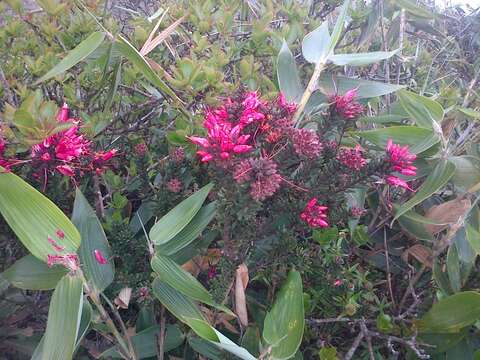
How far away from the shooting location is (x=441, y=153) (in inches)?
41.6

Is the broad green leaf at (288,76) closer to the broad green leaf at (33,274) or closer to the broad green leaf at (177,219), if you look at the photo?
the broad green leaf at (177,219)

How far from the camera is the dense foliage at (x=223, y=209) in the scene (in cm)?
79

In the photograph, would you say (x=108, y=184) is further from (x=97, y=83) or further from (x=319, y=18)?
(x=319, y=18)

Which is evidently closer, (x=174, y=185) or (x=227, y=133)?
(x=227, y=133)

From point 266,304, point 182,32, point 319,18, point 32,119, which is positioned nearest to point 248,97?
point 32,119

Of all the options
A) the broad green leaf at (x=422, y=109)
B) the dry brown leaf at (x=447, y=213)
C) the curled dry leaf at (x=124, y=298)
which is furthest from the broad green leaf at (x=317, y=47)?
the curled dry leaf at (x=124, y=298)

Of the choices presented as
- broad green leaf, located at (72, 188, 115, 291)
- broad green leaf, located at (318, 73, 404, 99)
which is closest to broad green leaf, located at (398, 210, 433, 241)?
broad green leaf, located at (318, 73, 404, 99)

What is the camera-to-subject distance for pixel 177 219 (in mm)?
856

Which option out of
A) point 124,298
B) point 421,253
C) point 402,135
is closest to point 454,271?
point 421,253

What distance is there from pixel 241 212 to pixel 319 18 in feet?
3.62

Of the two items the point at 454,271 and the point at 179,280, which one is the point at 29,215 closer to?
the point at 179,280

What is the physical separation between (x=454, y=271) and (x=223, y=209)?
511 mm

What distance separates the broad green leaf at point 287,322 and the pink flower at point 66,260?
0.32m

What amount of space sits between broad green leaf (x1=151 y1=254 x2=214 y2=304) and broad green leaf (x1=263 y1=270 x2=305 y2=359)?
11 centimetres
